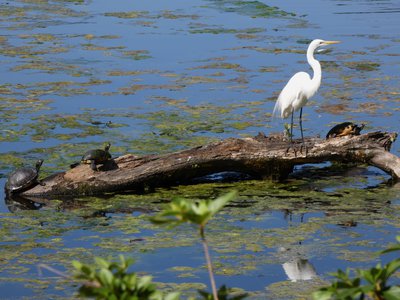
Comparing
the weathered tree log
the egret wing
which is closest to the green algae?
the egret wing

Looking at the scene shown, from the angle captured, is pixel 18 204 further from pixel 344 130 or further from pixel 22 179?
pixel 344 130

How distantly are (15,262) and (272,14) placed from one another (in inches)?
554

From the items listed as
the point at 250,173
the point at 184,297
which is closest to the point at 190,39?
the point at 250,173

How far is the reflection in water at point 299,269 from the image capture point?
21.0 ft

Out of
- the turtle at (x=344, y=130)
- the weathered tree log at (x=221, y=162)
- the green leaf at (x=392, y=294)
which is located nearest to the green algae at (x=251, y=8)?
the turtle at (x=344, y=130)

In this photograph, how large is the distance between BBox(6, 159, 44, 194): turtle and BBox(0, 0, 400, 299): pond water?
149mm

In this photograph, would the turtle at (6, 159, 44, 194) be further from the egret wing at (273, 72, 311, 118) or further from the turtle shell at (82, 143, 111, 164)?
the egret wing at (273, 72, 311, 118)

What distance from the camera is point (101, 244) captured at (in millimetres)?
7145

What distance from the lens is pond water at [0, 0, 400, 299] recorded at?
6812 mm

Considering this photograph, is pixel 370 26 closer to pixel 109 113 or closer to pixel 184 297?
pixel 109 113

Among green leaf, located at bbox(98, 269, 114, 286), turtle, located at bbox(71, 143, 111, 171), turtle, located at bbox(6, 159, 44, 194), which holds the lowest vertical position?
green leaf, located at bbox(98, 269, 114, 286)

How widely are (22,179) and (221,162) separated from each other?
1816 mm

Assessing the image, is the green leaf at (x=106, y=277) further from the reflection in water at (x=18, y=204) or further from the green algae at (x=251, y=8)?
the green algae at (x=251, y=8)

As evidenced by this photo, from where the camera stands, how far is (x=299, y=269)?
21.5 ft
